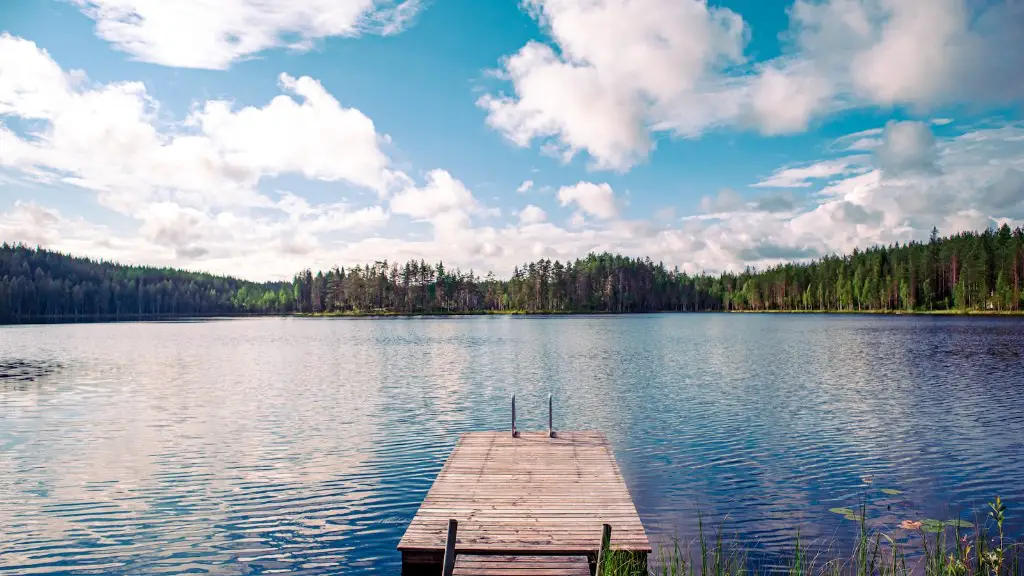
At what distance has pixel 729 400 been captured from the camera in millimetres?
34938

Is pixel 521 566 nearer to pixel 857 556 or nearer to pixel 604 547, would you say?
pixel 604 547

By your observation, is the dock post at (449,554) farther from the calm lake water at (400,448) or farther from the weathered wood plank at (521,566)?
the calm lake water at (400,448)

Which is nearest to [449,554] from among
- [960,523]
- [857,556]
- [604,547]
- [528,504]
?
[604,547]

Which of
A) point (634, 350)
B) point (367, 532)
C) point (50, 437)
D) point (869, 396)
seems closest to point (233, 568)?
point (367, 532)

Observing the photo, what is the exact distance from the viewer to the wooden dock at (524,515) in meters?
11.3

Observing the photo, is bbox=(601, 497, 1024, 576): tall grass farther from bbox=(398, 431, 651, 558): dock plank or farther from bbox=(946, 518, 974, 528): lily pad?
bbox=(398, 431, 651, 558): dock plank

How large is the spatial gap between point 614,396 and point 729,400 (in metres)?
6.52

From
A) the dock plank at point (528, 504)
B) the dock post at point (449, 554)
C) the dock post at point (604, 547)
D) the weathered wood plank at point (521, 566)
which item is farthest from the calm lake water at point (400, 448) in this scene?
the dock post at point (604, 547)

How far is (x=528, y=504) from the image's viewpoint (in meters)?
13.8

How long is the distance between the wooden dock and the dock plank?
0.02 meters

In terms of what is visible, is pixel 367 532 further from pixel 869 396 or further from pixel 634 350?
pixel 634 350

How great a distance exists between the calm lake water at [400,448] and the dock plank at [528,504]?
1699mm

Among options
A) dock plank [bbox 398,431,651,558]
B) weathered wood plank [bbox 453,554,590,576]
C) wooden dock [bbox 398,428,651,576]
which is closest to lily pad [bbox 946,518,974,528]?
dock plank [bbox 398,431,651,558]

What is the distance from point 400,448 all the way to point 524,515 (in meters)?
12.1
